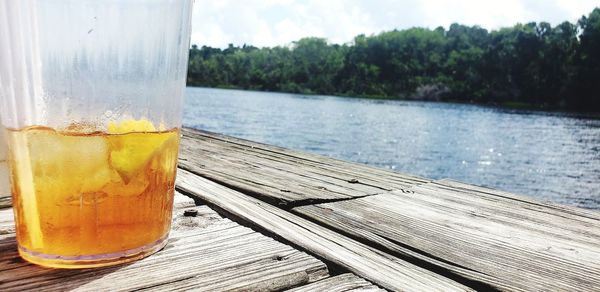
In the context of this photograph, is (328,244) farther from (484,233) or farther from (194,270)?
(484,233)

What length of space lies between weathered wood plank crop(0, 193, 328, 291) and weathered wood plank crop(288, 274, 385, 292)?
0.07 feet

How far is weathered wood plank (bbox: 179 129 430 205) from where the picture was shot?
67.8 inches

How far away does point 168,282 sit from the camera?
0.86m

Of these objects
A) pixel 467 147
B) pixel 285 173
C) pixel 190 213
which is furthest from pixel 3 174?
pixel 467 147

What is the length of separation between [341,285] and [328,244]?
217 mm

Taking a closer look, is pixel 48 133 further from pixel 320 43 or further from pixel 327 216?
pixel 320 43

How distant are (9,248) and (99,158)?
1.02 feet

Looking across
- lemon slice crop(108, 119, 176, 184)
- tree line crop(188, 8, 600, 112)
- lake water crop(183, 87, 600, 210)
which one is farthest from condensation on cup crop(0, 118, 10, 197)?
tree line crop(188, 8, 600, 112)

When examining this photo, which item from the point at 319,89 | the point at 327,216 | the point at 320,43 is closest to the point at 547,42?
the point at 319,89

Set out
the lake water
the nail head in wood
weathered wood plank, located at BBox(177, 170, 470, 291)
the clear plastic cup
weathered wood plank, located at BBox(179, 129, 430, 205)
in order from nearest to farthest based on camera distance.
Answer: the clear plastic cup < weathered wood plank, located at BBox(177, 170, 470, 291) < the nail head in wood < weathered wood plank, located at BBox(179, 129, 430, 205) < the lake water

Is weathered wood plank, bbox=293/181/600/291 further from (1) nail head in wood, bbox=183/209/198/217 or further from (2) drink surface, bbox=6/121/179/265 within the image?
(2) drink surface, bbox=6/121/179/265

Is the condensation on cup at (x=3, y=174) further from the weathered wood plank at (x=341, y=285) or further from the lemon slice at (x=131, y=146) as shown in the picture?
the weathered wood plank at (x=341, y=285)

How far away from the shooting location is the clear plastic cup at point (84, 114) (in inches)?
31.8

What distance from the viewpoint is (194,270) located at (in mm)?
917
